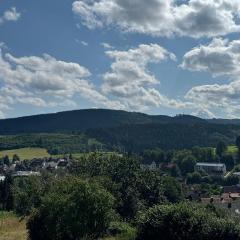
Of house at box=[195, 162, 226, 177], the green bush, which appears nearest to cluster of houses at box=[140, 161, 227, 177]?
house at box=[195, 162, 226, 177]

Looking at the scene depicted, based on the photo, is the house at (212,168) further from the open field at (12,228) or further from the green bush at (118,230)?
the green bush at (118,230)

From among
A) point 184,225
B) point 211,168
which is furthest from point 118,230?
point 211,168

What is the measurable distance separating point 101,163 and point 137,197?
9460 millimetres

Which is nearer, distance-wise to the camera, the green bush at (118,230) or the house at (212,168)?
the green bush at (118,230)

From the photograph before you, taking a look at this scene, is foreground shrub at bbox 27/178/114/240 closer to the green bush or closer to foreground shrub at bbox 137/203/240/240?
the green bush

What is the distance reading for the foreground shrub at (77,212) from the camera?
3362cm

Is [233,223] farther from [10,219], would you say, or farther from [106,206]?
[10,219]

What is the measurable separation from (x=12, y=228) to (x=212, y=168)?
11075 cm

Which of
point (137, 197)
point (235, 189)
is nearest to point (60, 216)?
point (137, 197)

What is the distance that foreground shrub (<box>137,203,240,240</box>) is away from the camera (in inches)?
1182

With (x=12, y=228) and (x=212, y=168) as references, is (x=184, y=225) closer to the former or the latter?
(x=12, y=228)

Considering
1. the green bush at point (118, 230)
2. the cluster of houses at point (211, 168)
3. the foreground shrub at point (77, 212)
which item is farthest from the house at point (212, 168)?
the foreground shrub at point (77, 212)

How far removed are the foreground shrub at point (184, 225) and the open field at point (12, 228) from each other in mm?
15382

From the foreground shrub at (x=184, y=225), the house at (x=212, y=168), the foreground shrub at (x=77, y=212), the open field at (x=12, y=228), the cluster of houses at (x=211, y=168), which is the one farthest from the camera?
the house at (x=212, y=168)
